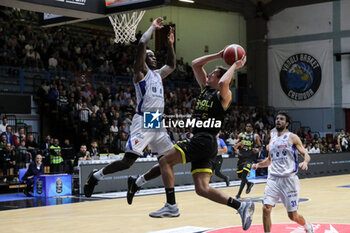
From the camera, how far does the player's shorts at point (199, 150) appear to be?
6.84m

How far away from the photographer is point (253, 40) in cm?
3438

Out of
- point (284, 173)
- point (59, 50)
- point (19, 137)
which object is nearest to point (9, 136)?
point (19, 137)

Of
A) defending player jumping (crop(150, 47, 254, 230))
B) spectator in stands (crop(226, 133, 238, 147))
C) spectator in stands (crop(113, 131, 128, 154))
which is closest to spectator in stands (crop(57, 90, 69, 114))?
spectator in stands (crop(113, 131, 128, 154))

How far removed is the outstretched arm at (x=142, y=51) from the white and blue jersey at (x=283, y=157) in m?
2.61

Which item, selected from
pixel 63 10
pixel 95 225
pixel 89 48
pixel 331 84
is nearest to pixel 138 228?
pixel 95 225

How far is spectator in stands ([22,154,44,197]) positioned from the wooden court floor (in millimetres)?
2701

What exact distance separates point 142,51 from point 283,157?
2.98 m

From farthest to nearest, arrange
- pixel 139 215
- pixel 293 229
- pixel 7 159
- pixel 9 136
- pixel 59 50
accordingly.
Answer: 1. pixel 59 50
2. pixel 9 136
3. pixel 7 159
4. pixel 139 215
5. pixel 293 229

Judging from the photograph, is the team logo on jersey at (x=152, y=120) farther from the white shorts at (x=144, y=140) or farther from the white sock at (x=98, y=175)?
the white sock at (x=98, y=175)

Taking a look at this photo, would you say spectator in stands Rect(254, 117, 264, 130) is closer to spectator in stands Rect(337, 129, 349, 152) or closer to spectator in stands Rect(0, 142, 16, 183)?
spectator in stands Rect(337, 129, 349, 152)

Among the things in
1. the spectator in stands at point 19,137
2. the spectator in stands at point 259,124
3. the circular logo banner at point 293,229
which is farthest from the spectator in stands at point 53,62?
the circular logo banner at point 293,229

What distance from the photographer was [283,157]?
8477 millimetres

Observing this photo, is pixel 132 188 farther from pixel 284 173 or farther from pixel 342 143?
pixel 342 143

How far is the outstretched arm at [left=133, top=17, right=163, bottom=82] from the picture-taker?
6.87 m
